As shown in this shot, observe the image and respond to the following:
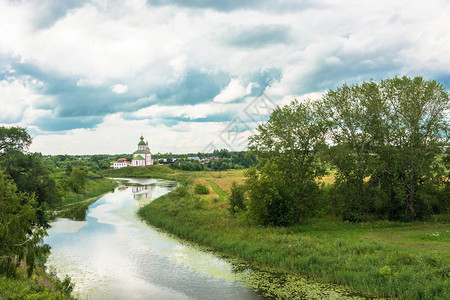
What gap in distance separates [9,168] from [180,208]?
18.1 metres

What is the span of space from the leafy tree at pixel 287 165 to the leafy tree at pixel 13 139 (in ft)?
72.4

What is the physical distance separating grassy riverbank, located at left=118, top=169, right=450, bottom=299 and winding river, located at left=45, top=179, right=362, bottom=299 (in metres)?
1.16

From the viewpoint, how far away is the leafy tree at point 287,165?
27641 mm

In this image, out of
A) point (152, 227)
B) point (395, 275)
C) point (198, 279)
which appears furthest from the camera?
point (152, 227)

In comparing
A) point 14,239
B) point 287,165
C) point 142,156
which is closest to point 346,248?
point 287,165

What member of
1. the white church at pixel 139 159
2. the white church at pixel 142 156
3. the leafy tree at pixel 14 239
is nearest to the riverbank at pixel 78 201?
the leafy tree at pixel 14 239

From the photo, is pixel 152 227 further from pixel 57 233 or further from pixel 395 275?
pixel 395 275

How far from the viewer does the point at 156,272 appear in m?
20.0

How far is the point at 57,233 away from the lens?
31453 millimetres

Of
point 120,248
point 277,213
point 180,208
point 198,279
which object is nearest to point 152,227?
point 180,208

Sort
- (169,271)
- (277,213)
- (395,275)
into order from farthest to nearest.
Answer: (277,213), (169,271), (395,275)

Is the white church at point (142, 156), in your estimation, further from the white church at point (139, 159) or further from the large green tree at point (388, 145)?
the large green tree at point (388, 145)

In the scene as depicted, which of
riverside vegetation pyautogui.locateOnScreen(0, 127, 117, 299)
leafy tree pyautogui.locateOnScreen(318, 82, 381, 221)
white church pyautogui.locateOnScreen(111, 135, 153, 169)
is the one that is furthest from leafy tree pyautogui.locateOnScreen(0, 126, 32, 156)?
white church pyautogui.locateOnScreen(111, 135, 153, 169)

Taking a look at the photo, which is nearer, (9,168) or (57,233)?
(9,168)
